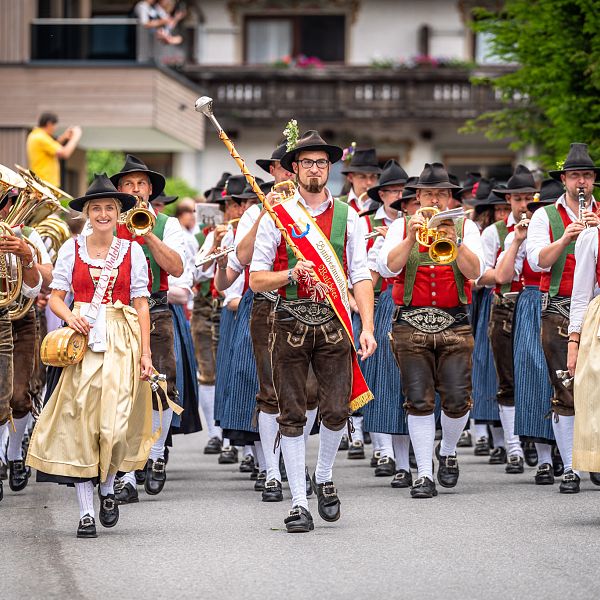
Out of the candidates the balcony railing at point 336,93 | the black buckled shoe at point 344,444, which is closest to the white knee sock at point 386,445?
the black buckled shoe at point 344,444

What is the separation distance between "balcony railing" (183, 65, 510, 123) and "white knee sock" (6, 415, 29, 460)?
1018 inches

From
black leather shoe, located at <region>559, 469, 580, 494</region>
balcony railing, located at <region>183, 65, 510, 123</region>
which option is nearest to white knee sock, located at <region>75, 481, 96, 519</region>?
black leather shoe, located at <region>559, 469, 580, 494</region>

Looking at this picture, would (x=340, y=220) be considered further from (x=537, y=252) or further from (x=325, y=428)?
(x=537, y=252)

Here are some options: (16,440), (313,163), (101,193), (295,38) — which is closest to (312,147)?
(313,163)

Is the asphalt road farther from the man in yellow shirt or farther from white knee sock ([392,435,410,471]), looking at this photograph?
the man in yellow shirt

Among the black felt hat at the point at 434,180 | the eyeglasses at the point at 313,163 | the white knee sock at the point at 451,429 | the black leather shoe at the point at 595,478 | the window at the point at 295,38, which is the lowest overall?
the black leather shoe at the point at 595,478

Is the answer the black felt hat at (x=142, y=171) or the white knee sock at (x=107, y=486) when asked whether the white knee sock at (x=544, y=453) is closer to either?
the black felt hat at (x=142, y=171)

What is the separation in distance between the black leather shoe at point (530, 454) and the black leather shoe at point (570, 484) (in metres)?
2.07

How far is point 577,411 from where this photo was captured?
364 inches

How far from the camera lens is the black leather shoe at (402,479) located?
437 inches

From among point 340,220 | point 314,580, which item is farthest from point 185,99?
point 314,580

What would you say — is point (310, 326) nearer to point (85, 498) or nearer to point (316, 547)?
point (316, 547)

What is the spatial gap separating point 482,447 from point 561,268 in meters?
3.42

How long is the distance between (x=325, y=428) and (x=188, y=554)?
1.46m
